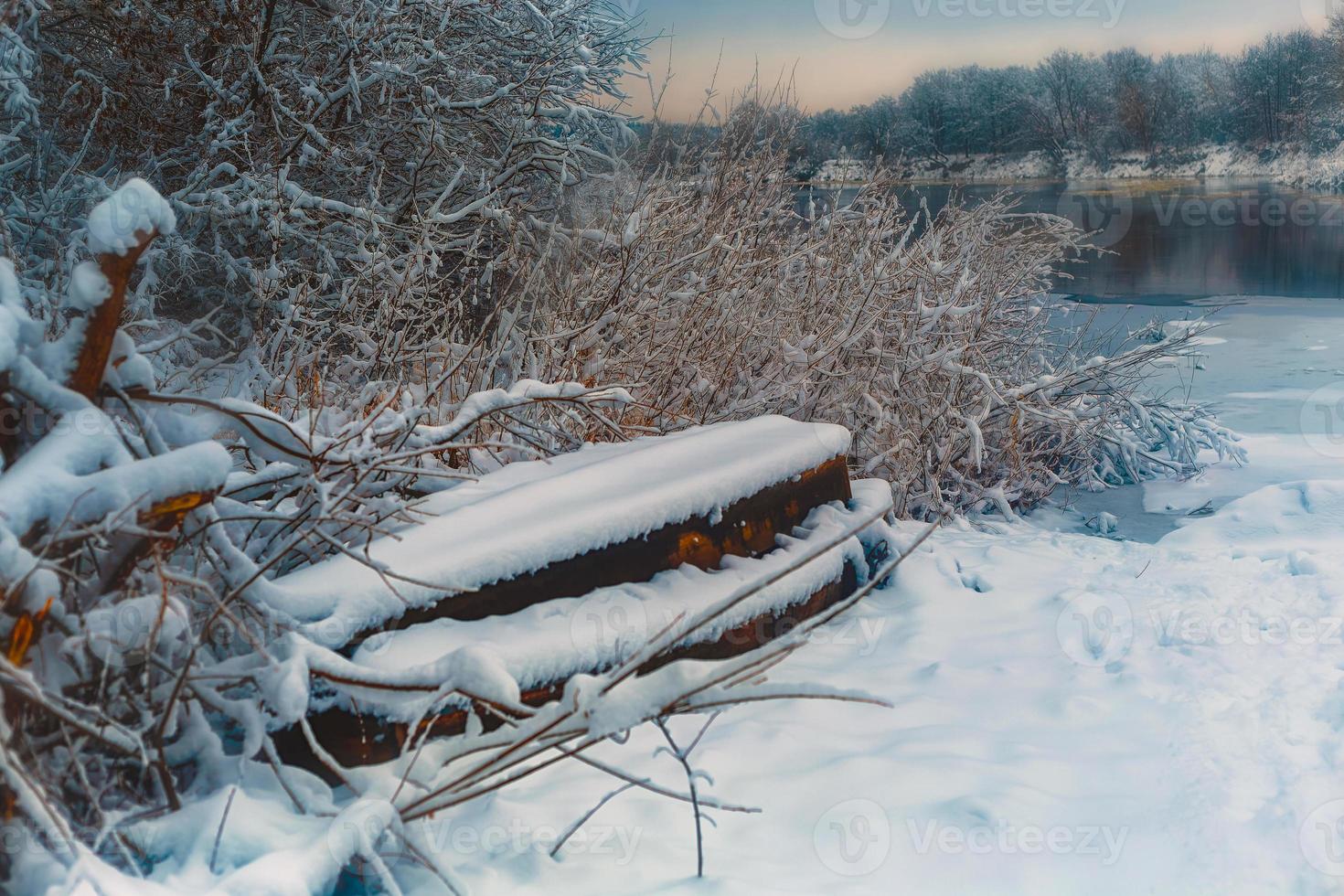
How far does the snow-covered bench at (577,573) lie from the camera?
2.16 metres

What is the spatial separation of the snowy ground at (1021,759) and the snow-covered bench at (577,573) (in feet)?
0.81

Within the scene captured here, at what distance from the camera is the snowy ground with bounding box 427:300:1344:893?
2131mm

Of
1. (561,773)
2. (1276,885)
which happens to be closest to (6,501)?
(561,773)

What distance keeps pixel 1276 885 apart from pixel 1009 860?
0.57 m

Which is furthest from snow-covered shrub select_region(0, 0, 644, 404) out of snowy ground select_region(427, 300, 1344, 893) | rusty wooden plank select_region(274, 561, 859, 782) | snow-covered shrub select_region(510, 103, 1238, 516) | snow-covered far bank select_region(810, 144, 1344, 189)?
snow-covered far bank select_region(810, 144, 1344, 189)

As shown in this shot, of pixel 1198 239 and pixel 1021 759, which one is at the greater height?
pixel 1198 239

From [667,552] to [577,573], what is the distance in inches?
14.9

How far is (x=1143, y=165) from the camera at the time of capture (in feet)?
177

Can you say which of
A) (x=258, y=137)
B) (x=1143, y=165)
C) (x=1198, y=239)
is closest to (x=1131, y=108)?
(x=1143, y=165)

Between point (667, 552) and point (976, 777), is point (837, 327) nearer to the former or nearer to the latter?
point (667, 552)

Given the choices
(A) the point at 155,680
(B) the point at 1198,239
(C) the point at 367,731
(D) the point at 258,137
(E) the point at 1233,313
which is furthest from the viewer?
(B) the point at 1198,239

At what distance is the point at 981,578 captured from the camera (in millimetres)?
4266

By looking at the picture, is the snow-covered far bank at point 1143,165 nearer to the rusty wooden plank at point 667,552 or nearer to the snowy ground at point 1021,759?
the snowy ground at point 1021,759

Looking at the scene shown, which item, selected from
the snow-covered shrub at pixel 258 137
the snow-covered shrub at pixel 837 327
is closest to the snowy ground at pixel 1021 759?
the snow-covered shrub at pixel 837 327
